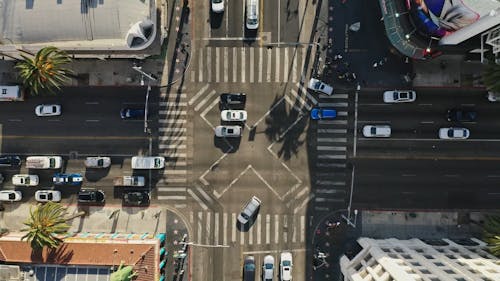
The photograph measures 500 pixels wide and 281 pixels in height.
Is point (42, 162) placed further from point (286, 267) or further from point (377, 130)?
point (377, 130)

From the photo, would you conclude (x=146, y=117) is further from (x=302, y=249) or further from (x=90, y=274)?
(x=302, y=249)

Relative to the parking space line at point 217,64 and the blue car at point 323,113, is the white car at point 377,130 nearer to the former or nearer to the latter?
the blue car at point 323,113

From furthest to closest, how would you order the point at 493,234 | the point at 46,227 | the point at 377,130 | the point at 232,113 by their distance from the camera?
the point at 232,113
the point at 377,130
the point at 46,227
the point at 493,234

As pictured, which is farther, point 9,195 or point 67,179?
point 9,195

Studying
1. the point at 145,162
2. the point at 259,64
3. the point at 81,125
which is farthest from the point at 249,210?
the point at 81,125

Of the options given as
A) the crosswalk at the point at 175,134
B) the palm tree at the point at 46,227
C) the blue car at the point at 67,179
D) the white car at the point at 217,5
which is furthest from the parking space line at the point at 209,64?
the palm tree at the point at 46,227

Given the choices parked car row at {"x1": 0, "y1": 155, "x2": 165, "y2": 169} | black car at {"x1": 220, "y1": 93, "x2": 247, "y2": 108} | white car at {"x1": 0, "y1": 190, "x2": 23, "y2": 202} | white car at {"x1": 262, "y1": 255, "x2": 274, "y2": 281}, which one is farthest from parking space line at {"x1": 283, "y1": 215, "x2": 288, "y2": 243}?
white car at {"x1": 0, "y1": 190, "x2": 23, "y2": 202}
